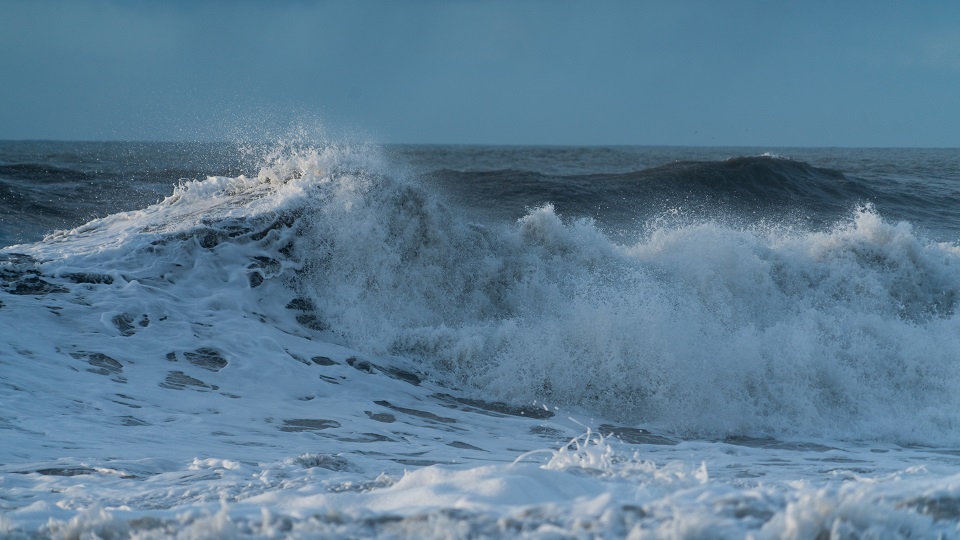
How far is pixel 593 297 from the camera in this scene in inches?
301

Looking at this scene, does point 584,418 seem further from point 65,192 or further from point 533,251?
point 65,192

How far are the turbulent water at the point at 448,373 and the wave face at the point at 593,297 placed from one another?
33mm

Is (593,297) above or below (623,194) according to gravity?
below

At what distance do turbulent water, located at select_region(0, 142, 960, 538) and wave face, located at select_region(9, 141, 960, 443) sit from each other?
0.11 ft

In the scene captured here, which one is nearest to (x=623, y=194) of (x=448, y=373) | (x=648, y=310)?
(x=648, y=310)

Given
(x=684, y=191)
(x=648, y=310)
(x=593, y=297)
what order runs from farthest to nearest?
(x=684, y=191) < (x=593, y=297) < (x=648, y=310)

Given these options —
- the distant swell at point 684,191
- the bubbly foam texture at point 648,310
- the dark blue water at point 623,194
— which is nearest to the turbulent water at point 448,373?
the bubbly foam texture at point 648,310

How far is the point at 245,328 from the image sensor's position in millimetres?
6867

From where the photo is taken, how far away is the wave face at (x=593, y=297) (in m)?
6.52

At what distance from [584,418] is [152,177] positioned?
17155mm

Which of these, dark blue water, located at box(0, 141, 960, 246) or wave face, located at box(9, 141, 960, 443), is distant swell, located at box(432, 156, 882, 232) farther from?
wave face, located at box(9, 141, 960, 443)

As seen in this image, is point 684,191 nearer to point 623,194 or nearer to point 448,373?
point 623,194

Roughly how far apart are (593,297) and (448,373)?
173 centimetres

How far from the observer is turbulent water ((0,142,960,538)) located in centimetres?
254
